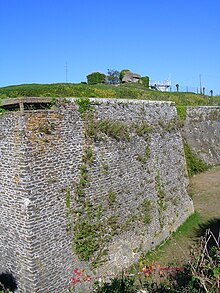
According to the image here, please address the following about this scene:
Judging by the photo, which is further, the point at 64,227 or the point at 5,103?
the point at 64,227

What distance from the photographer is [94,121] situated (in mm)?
9617

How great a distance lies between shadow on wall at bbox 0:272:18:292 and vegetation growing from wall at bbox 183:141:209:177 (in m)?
15.1

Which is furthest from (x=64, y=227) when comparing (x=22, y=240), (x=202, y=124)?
(x=202, y=124)

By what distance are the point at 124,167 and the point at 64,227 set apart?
10.4 feet

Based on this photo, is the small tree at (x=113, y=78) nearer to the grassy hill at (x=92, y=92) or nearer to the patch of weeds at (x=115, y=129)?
the grassy hill at (x=92, y=92)

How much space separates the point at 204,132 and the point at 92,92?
12.2 m

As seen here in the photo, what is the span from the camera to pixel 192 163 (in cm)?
2203

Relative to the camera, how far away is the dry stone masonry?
25.8ft

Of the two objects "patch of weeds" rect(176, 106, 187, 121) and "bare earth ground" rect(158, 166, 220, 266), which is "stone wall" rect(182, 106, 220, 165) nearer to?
"patch of weeds" rect(176, 106, 187, 121)

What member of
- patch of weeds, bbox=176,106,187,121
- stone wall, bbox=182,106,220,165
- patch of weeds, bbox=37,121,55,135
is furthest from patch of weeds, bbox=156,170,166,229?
stone wall, bbox=182,106,220,165

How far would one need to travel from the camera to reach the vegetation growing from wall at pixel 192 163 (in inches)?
857

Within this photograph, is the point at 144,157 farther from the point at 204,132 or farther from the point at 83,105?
the point at 204,132

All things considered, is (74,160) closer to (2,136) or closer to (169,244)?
(2,136)

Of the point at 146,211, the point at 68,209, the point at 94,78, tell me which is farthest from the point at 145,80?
the point at 68,209
